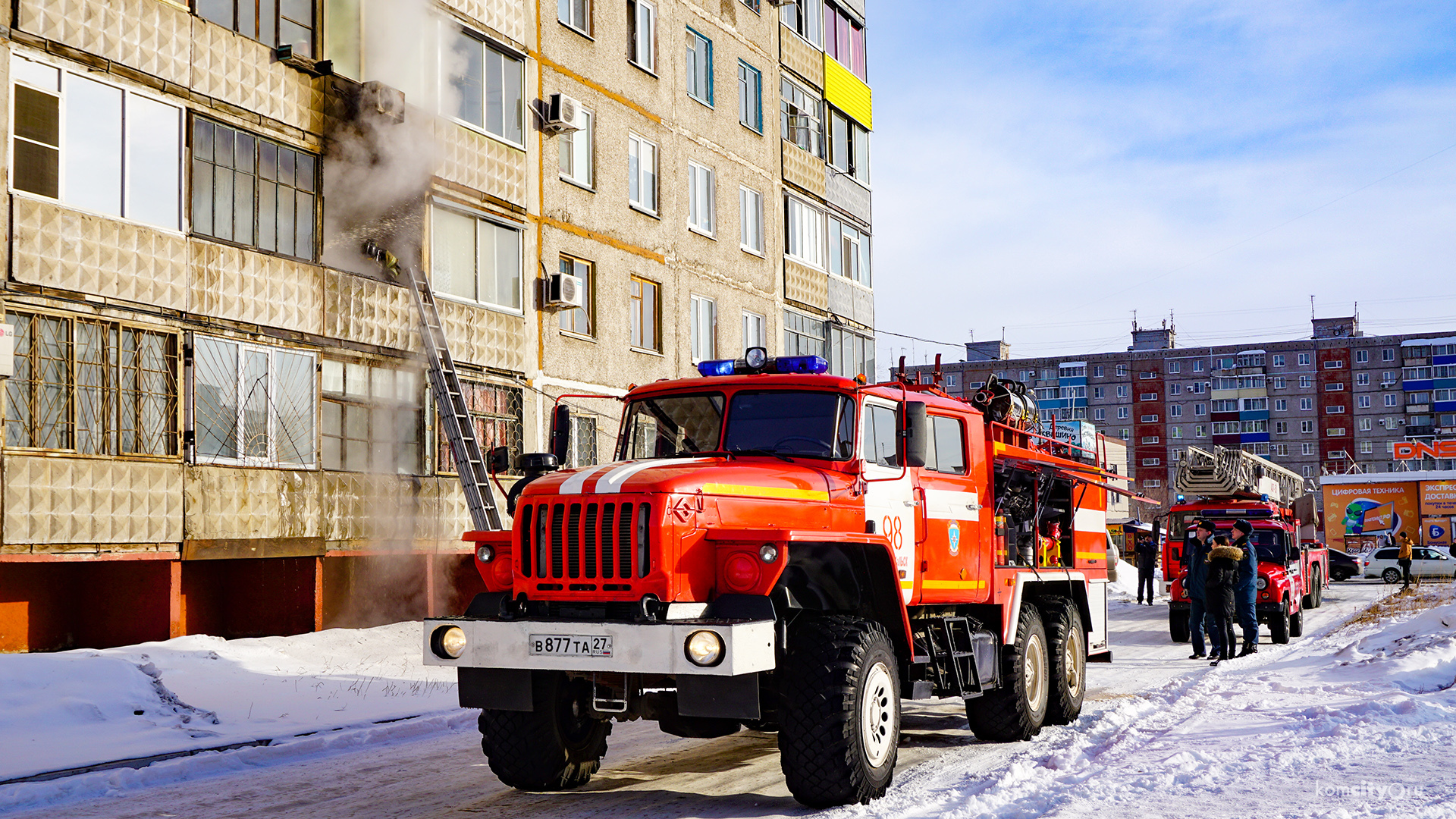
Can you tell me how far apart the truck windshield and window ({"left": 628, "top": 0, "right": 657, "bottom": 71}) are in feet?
55.1

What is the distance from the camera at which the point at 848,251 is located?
32.9 metres

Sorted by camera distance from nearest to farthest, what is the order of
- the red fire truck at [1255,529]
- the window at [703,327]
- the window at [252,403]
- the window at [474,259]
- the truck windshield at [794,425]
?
the truck windshield at [794,425], the window at [252,403], the window at [474,259], the red fire truck at [1255,529], the window at [703,327]

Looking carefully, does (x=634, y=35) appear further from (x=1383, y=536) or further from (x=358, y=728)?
(x=1383, y=536)

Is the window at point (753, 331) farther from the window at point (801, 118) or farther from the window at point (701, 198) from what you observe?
the window at point (801, 118)

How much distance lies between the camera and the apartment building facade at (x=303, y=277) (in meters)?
14.2

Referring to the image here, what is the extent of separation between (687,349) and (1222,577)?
1168 cm

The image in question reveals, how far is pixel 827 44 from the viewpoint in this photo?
32562 mm

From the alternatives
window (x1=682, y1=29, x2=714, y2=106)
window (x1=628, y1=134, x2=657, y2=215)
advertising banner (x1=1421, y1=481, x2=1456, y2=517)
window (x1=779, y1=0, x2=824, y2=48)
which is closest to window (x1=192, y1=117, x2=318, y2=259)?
window (x1=628, y1=134, x2=657, y2=215)

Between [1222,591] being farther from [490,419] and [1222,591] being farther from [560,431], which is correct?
[560,431]

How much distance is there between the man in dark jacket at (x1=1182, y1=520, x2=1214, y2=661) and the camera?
1791 cm

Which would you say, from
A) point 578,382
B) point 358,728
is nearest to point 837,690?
point 358,728

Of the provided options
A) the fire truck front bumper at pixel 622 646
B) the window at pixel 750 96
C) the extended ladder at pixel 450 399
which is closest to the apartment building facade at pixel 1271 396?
the window at pixel 750 96

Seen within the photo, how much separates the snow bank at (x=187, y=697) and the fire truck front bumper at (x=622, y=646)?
3.73 metres

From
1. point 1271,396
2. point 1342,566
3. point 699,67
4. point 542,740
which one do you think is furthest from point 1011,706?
point 1271,396
